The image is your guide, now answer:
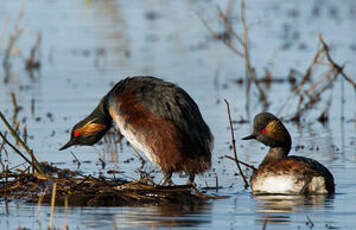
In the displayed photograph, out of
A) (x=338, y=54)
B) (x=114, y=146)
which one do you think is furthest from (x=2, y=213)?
(x=338, y=54)

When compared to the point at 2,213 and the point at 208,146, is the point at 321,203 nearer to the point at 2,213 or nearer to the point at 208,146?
the point at 208,146

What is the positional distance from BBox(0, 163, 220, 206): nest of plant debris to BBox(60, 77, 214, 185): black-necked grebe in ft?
1.13

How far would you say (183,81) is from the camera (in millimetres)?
14258

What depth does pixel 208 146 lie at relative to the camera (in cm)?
852

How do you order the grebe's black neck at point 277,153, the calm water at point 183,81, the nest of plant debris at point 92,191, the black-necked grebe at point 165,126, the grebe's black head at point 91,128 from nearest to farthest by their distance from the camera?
the calm water at point 183,81 → the nest of plant debris at point 92,191 → the black-necked grebe at point 165,126 → the grebe's black neck at point 277,153 → the grebe's black head at point 91,128

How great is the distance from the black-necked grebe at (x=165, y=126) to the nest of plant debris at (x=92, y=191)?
345mm

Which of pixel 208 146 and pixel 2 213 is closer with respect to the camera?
pixel 2 213

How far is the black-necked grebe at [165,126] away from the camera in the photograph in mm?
8359

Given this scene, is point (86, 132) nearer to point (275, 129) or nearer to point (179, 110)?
point (179, 110)

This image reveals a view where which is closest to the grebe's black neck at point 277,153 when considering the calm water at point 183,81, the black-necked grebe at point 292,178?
the black-necked grebe at point 292,178

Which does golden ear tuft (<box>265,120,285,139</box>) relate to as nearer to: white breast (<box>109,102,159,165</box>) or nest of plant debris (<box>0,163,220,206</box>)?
nest of plant debris (<box>0,163,220,206</box>)

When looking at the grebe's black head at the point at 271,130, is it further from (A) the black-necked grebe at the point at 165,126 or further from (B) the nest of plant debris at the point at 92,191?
(B) the nest of plant debris at the point at 92,191

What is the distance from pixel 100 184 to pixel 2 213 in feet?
3.38

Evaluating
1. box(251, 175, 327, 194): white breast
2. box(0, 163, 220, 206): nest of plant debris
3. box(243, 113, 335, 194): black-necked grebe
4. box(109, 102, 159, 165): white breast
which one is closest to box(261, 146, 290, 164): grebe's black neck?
box(243, 113, 335, 194): black-necked grebe
